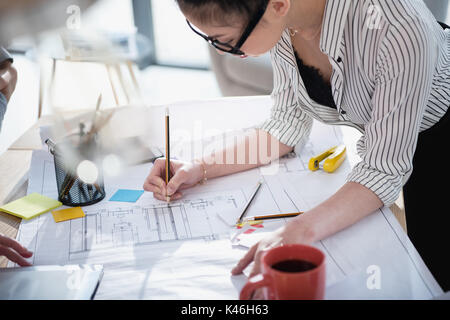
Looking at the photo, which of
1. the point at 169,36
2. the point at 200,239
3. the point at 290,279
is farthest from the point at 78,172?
the point at 169,36

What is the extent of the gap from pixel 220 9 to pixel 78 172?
0.40 m

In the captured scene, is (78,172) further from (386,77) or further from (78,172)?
(386,77)

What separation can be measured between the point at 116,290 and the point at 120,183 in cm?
35

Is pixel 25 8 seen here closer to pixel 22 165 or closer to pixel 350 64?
pixel 350 64

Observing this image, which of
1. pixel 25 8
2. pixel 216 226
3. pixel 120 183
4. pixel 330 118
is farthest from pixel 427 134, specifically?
pixel 25 8

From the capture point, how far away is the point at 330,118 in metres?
1.05

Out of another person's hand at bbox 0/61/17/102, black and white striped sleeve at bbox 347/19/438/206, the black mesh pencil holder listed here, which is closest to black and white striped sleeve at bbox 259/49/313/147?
black and white striped sleeve at bbox 347/19/438/206

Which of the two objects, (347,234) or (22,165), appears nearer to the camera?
(347,234)

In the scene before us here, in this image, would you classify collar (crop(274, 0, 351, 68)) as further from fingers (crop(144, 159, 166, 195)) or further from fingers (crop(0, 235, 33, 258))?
fingers (crop(0, 235, 33, 258))

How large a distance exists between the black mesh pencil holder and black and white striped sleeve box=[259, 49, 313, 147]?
401 mm

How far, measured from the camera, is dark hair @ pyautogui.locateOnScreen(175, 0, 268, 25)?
740 mm

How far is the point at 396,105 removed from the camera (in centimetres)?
80

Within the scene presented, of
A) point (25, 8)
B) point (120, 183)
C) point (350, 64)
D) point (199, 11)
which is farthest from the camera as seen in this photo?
point (120, 183)

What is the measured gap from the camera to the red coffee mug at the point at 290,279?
56cm
